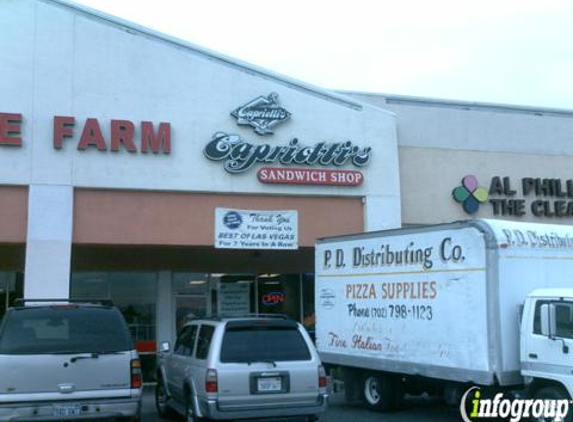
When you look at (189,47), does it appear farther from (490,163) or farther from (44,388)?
(44,388)

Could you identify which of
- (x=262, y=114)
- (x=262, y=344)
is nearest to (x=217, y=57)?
(x=262, y=114)

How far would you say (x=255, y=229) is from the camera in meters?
17.1

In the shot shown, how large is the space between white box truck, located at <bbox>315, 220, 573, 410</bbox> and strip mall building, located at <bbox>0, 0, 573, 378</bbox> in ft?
15.1

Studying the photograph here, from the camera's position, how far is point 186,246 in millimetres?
16859

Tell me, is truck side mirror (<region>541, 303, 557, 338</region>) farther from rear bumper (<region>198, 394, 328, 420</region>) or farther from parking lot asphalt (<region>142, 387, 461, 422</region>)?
rear bumper (<region>198, 394, 328, 420</region>)

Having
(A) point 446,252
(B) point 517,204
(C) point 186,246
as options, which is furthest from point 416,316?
(B) point 517,204

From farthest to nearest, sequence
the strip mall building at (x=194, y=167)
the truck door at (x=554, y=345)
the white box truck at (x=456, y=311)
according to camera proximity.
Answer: the strip mall building at (x=194, y=167), the white box truck at (x=456, y=311), the truck door at (x=554, y=345)

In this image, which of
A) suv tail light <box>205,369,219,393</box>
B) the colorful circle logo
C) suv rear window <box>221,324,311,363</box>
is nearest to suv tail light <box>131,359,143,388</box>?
suv tail light <box>205,369,219,393</box>

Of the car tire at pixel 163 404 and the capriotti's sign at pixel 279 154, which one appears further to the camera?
the capriotti's sign at pixel 279 154

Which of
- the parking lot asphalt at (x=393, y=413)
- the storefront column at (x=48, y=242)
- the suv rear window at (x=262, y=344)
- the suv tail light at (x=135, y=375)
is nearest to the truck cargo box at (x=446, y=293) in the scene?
the parking lot asphalt at (x=393, y=413)

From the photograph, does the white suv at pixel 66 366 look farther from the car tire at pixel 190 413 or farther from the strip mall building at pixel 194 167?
the strip mall building at pixel 194 167

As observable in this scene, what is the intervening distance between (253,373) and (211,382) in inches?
21.8

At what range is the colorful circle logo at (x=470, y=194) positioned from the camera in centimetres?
1934

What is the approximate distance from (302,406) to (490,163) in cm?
1271
